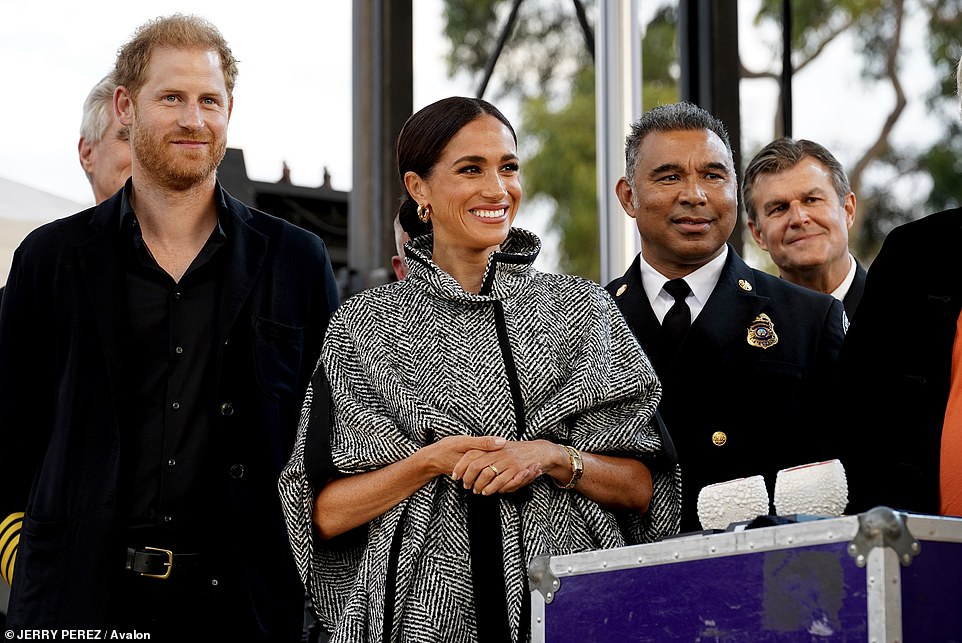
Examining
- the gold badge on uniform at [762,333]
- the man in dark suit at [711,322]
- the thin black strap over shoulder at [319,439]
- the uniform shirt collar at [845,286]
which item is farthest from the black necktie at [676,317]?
the thin black strap over shoulder at [319,439]

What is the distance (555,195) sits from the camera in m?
5.70

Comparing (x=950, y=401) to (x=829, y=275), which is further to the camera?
(x=829, y=275)

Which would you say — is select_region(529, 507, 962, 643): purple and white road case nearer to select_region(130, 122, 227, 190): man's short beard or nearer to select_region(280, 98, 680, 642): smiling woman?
select_region(280, 98, 680, 642): smiling woman

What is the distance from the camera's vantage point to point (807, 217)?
3.46 metres

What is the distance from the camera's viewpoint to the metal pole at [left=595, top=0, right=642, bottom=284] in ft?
18.1

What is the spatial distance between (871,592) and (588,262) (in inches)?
160

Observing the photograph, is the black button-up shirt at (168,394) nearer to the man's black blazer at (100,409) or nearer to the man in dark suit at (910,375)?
the man's black blazer at (100,409)

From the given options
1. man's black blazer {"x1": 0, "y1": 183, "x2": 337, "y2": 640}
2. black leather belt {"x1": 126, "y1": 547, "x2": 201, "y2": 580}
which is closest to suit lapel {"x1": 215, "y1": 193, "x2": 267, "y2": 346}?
man's black blazer {"x1": 0, "y1": 183, "x2": 337, "y2": 640}

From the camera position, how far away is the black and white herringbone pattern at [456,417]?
2.24 m

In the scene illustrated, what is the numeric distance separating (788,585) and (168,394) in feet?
4.36

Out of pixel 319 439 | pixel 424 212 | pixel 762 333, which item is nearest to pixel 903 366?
pixel 762 333

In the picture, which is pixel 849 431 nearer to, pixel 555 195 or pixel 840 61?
pixel 555 195

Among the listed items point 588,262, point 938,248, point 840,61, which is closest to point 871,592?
point 938,248

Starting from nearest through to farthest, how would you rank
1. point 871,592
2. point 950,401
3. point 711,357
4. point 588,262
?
point 871,592
point 950,401
point 711,357
point 588,262
